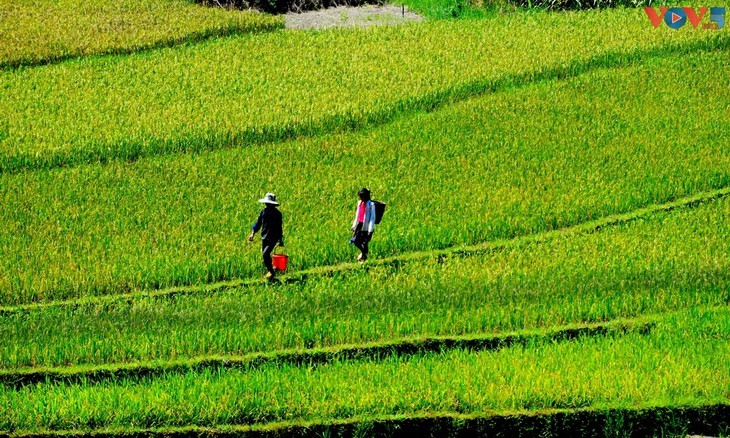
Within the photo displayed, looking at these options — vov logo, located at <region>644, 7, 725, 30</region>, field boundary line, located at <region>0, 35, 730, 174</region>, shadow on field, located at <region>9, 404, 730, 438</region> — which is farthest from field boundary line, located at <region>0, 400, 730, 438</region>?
vov logo, located at <region>644, 7, 725, 30</region>

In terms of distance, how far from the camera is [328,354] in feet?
46.3

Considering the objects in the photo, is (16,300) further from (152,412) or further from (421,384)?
(421,384)

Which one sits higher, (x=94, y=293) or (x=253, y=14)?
(x=253, y=14)

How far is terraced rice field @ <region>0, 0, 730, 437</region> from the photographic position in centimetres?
1269

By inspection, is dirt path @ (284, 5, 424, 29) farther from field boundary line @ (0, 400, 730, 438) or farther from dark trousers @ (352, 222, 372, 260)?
field boundary line @ (0, 400, 730, 438)

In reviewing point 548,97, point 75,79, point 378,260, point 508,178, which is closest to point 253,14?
point 75,79

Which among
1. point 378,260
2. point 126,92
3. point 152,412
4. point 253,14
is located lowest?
point 152,412

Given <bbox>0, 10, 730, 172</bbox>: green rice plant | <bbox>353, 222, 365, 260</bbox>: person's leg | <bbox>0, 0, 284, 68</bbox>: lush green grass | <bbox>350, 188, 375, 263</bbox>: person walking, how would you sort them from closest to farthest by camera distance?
1. <bbox>350, 188, 375, 263</bbox>: person walking
2. <bbox>353, 222, 365, 260</bbox>: person's leg
3. <bbox>0, 10, 730, 172</bbox>: green rice plant
4. <bbox>0, 0, 284, 68</bbox>: lush green grass

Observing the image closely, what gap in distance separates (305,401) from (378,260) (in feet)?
15.3

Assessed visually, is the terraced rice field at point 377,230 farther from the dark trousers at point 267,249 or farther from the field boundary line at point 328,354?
the dark trousers at point 267,249

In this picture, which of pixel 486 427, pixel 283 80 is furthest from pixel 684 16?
pixel 486 427

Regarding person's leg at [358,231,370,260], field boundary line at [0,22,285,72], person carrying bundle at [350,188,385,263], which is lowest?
person's leg at [358,231,370,260]

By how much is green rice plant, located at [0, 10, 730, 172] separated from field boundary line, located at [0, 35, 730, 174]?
0.07ft

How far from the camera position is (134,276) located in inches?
652
